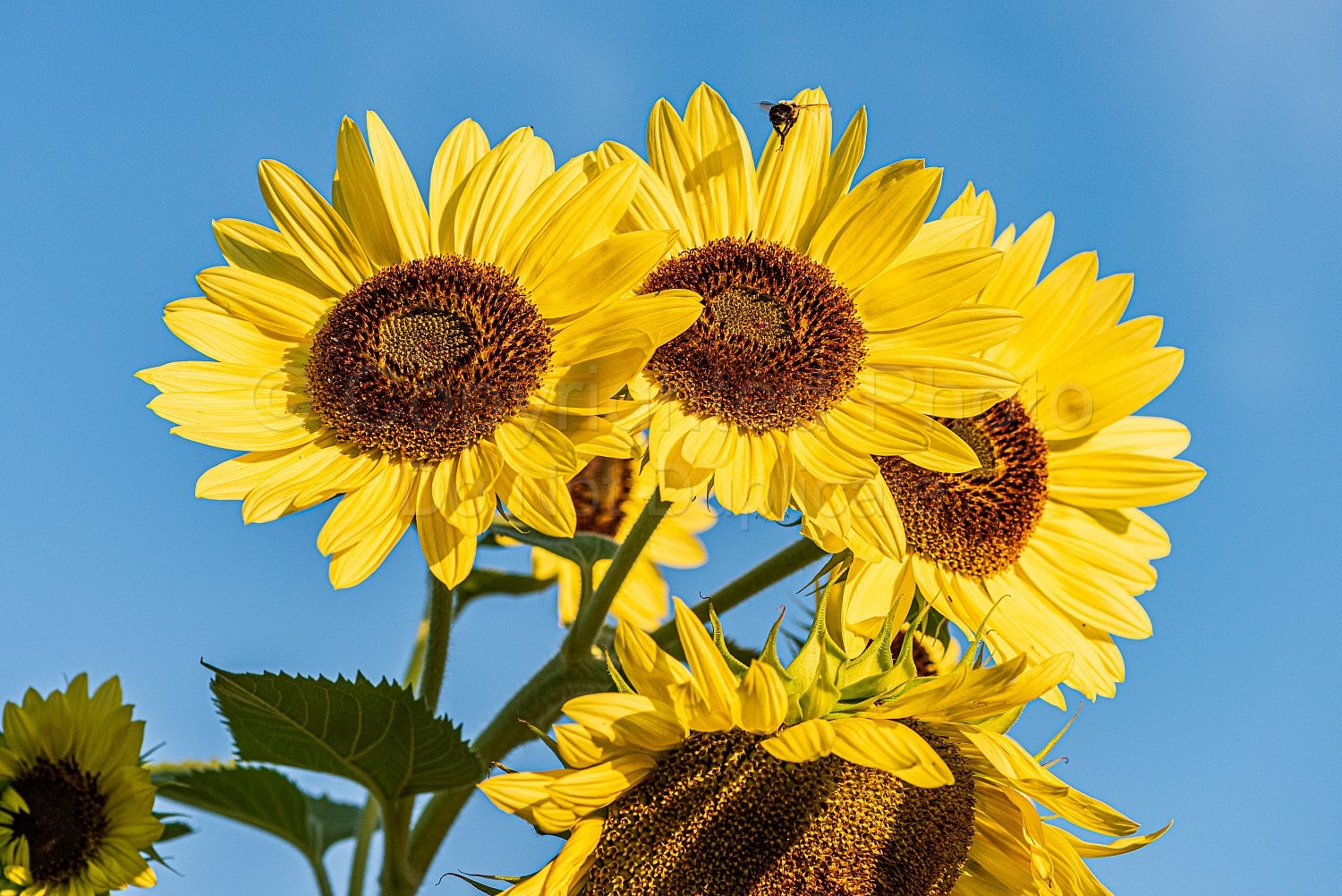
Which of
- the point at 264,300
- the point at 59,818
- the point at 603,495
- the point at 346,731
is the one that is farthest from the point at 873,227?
the point at 59,818

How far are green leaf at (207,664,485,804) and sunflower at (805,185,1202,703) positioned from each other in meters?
1.07

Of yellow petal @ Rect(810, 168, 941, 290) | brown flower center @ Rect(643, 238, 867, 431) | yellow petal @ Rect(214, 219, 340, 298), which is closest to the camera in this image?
brown flower center @ Rect(643, 238, 867, 431)

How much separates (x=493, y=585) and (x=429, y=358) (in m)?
1.27

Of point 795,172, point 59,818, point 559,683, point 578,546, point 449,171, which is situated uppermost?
point 795,172

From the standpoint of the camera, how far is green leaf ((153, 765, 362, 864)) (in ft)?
10.5

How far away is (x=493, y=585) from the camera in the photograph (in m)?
3.60

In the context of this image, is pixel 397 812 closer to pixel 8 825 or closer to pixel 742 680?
pixel 8 825

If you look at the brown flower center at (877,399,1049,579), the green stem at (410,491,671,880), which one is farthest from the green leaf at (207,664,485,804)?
the brown flower center at (877,399,1049,579)

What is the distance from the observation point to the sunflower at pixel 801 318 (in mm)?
2234

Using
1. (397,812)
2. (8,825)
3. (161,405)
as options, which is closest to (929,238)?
(161,405)

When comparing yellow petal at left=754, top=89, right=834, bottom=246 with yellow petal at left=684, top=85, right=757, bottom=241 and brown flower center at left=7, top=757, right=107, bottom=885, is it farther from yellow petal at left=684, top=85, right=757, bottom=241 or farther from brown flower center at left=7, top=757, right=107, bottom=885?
brown flower center at left=7, top=757, right=107, bottom=885

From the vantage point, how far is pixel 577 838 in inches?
83.0

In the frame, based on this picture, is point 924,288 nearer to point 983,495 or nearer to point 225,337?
point 983,495

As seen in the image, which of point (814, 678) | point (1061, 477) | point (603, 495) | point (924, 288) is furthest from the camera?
point (603, 495)
